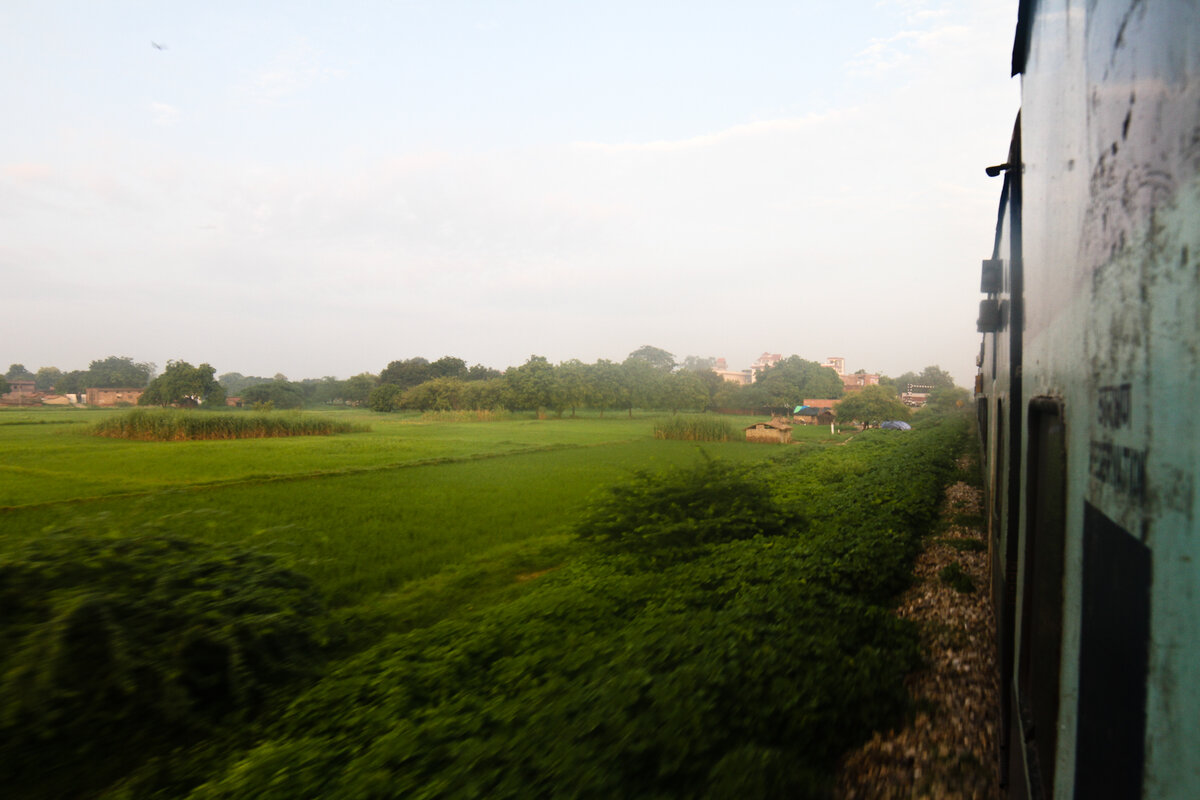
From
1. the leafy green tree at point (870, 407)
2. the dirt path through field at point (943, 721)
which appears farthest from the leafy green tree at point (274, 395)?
the leafy green tree at point (870, 407)

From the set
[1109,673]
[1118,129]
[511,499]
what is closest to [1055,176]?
[1118,129]

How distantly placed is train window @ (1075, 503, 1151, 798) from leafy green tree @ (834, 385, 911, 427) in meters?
49.6

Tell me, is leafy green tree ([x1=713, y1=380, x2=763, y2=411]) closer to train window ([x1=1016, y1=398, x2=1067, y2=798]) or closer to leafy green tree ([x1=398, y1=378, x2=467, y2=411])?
leafy green tree ([x1=398, y1=378, x2=467, y2=411])

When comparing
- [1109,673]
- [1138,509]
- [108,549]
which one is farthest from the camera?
[108,549]

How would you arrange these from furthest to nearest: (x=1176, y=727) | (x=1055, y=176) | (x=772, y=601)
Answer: (x=772, y=601)
(x=1055, y=176)
(x=1176, y=727)

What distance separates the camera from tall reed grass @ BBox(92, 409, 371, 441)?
17.7 m

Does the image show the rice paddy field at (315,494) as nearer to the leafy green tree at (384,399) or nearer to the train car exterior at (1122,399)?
the train car exterior at (1122,399)

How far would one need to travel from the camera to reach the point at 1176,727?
2.21 ft

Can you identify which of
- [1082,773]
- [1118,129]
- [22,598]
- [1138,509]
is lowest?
[22,598]

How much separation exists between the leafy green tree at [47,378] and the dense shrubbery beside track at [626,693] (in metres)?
29.2

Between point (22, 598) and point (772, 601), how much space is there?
5.74m

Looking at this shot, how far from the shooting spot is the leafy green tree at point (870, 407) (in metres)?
46.4

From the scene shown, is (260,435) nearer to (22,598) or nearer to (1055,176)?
(22,598)

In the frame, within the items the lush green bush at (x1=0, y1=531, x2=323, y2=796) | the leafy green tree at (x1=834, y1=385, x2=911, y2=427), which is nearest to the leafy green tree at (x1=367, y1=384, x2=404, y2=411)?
the leafy green tree at (x1=834, y1=385, x2=911, y2=427)
